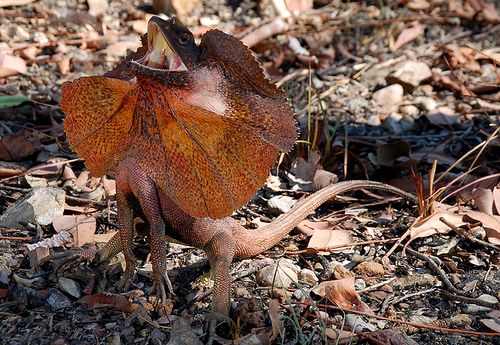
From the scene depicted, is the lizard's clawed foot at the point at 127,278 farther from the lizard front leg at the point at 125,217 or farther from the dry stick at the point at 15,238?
the dry stick at the point at 15,238

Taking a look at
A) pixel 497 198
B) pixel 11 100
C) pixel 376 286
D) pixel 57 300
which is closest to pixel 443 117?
pixel 497 198

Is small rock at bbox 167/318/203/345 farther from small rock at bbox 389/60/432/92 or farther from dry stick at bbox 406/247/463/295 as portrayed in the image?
small rock at bbox 389/60/432/92

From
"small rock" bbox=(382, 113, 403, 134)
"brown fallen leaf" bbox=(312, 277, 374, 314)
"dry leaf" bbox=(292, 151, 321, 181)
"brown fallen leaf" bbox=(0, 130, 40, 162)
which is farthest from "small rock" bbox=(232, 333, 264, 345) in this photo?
"small rock" bbox=(382, 113, 403, 134)

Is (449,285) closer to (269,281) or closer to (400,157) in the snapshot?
(269,281)

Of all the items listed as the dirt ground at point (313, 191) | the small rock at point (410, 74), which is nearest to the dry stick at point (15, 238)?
the dirt ground at point (313, 191)

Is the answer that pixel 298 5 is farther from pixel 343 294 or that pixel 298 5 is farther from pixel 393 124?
pixel 343 294

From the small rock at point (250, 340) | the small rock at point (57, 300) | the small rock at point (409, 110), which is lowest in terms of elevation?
the small rock at point (409, 110)
